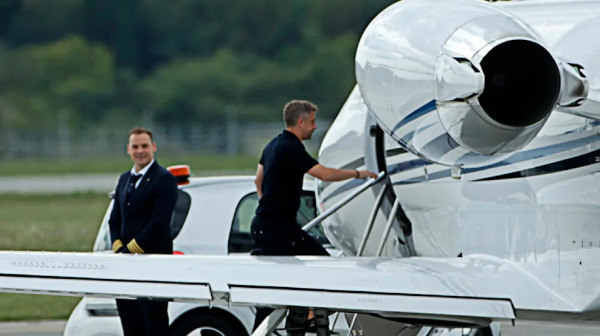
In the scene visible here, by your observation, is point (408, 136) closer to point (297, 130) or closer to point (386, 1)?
point (297, 130)

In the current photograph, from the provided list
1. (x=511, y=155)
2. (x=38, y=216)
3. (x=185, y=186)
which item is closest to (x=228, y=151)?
(x=38, y=216)

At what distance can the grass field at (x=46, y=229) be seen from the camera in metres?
15.5

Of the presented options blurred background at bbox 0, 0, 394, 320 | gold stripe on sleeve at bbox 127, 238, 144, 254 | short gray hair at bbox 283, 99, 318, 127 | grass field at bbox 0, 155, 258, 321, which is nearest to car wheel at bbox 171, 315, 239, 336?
gold stripe on sleeve at bbox 127, 238, 144, 254

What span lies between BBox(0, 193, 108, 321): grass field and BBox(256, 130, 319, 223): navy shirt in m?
7.26

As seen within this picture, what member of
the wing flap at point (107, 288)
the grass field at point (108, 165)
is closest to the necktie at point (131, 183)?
the wing flap at point (107, 288)

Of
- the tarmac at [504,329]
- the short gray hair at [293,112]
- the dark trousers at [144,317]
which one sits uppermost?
the short gray hair at [293,112]

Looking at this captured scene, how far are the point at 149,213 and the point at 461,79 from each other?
3.72m

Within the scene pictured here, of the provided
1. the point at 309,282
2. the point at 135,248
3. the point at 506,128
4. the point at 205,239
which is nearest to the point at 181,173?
the point at 205,239

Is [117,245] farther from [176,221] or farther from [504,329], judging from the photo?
[504,329]

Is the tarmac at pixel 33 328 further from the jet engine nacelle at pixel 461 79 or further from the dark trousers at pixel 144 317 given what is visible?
the jet engine nacelle at pixel 461 79

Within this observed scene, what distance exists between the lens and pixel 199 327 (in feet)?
31.7

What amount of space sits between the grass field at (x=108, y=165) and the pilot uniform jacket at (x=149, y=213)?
1303 inches

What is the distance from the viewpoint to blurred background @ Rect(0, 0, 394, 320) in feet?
134

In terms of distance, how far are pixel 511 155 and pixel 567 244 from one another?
60cm
